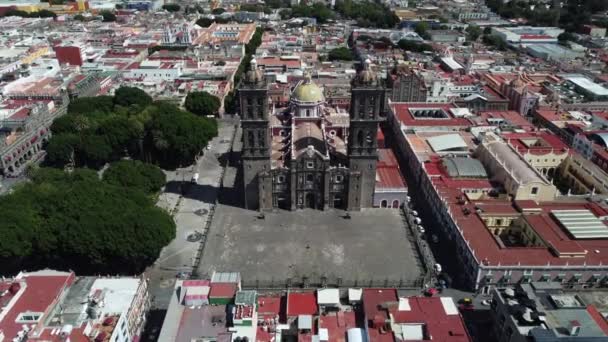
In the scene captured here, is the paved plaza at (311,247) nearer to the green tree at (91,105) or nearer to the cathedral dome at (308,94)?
the cathedral dome at (308,94)

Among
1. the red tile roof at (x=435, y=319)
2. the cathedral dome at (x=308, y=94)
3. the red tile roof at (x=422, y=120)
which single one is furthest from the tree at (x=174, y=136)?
the red tile roof at (x=435, y=319)

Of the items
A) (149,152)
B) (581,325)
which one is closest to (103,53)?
(149,152)

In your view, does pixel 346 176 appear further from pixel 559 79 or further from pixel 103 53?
pixel 103 53

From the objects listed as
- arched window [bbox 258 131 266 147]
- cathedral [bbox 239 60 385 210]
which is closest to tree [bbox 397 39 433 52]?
cathedral [bbox 239 60 385 210]

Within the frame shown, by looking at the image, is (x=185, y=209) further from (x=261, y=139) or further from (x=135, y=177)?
(x=261, y=139)

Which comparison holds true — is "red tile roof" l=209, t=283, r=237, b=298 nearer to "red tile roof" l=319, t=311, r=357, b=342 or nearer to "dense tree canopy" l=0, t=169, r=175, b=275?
"red tile roof" l=319, t=311, r=357, b=342

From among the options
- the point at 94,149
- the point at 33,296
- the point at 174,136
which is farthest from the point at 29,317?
the point at 174,136
